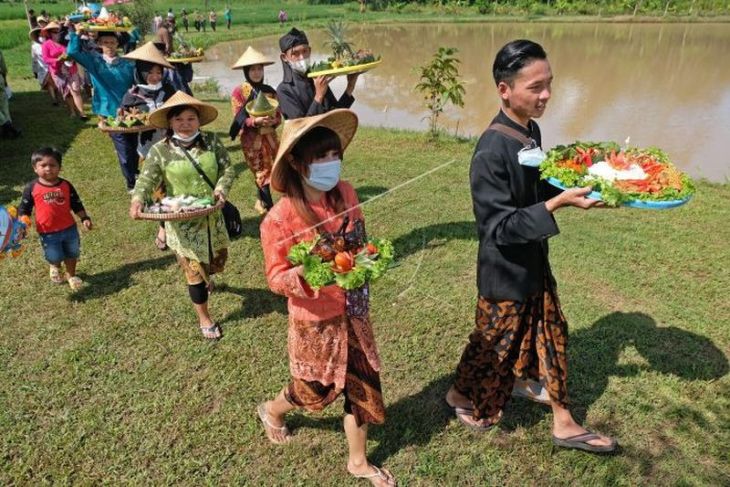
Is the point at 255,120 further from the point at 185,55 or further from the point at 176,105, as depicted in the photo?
the point at 185,55

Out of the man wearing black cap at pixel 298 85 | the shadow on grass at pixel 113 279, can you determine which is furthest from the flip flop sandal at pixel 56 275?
the man wearing black cap at pixel 298 85

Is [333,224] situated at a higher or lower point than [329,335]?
higher

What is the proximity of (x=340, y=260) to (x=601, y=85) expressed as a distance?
17.2m

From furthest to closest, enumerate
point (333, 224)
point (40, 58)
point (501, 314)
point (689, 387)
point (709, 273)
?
point (40, 58)
point (709, 273)
point (689, 387)
point (501, 314)
point (333, 224)

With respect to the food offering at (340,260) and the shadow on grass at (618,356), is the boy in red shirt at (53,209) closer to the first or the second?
the food offering at (340,260)

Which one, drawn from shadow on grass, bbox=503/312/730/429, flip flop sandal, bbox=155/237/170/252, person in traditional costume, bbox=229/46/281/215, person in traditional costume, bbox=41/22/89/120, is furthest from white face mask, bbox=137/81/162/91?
person in traditional costume, bbox=41/22/89/120

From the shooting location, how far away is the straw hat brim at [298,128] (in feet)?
7.55

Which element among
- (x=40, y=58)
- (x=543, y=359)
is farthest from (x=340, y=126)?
(x=40, y=58)

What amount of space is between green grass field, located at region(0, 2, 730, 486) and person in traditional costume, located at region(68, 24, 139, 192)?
0.85 metres

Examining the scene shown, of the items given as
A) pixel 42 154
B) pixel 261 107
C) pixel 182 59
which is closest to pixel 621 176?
pixel 261 107

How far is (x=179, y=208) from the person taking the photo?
3811mm

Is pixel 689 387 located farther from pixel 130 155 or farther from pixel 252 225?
pixel 130 155

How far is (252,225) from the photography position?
6.52 meters

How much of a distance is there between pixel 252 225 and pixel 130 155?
1760 millimetres
